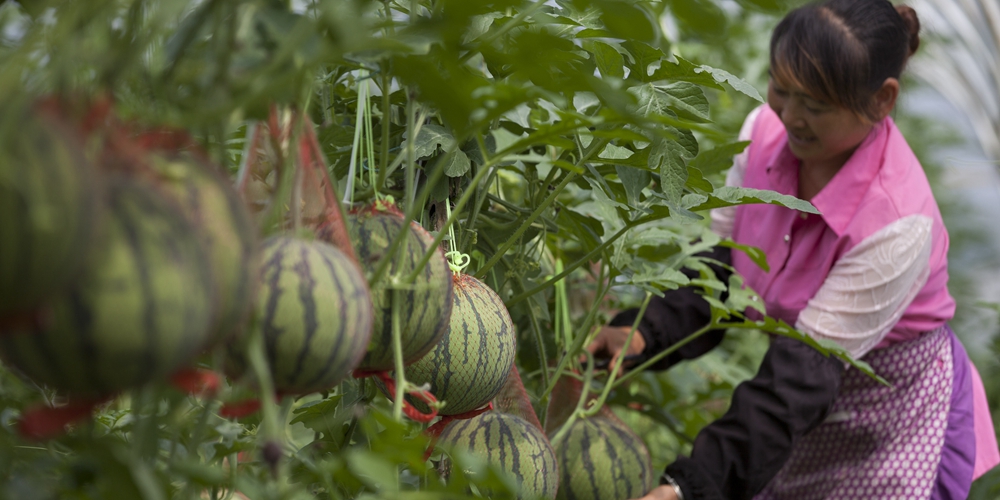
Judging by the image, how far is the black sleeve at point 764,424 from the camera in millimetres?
1503

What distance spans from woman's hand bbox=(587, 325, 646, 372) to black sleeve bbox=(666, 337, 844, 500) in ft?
0.83

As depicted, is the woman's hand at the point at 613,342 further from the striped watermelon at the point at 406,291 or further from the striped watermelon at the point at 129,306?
the striped watermelon at the point at 129,306

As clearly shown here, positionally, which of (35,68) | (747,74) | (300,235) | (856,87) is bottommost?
(747,74)

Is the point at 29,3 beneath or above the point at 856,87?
above

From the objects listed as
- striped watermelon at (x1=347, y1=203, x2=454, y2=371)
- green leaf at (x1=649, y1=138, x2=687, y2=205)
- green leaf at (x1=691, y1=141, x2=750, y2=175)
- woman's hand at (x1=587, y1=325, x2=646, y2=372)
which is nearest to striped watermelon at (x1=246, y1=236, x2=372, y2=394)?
striped watermelon at (x1=347, y1=203, x2=454, y2=371)

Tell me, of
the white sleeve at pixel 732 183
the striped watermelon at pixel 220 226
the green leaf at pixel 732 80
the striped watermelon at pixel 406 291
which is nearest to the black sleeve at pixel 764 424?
the white sleeve at pixel 732 183

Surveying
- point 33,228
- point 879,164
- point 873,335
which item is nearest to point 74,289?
point 33,228

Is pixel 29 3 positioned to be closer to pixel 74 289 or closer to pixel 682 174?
pixel 74 289

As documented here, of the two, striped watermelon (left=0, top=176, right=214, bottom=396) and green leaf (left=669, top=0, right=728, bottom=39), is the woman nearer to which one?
green leaf (left=669, top=0, right=728, bottom=39)

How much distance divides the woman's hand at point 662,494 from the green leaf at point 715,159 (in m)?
0.50

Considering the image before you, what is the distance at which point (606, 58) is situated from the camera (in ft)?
3.38

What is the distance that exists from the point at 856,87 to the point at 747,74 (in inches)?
68.2

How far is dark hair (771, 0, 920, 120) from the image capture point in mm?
1579

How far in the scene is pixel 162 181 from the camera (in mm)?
453
